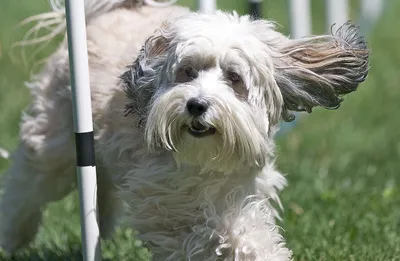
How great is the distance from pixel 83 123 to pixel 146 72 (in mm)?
361

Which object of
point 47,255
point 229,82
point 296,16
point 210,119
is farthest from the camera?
point 296,16

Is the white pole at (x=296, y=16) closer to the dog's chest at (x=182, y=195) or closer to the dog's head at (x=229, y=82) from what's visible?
the dog's head at (x=229, y=82)

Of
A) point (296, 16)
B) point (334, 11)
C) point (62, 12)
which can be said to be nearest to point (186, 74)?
point (62, 12)

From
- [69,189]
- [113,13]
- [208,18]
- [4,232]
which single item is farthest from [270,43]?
[4,232]

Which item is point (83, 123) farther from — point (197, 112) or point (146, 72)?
point (197, 112)

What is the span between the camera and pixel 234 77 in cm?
440

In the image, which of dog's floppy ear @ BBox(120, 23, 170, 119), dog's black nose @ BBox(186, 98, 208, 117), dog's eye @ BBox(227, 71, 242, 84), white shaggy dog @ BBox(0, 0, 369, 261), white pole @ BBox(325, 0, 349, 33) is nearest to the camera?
dog's black nose @ BBox(186, 98, 208, 117)

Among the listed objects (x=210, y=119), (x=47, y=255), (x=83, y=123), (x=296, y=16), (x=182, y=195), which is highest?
(x=210, y=119)

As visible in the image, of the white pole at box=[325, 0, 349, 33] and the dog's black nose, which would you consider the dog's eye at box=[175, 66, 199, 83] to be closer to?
the dog's black nose

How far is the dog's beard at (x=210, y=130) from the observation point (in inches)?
165

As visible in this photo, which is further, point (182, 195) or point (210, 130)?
point (182, 195)

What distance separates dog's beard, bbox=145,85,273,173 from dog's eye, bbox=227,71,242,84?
102 millimetres

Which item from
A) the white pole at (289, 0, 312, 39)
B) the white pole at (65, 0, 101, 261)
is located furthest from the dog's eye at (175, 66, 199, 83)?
the white pole at (289, 0, 312, 39)

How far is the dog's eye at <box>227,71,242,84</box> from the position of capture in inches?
173
